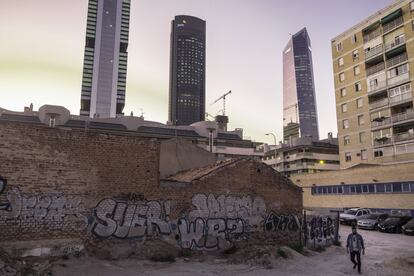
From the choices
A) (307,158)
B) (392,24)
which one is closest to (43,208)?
(392,24)

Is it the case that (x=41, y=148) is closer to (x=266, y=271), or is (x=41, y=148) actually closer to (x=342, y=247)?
(x=266, y=271)

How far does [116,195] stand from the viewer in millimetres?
13258

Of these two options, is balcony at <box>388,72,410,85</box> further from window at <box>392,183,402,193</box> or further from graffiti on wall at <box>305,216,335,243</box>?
graffiti on wall at <box>305,216,335,243</box>

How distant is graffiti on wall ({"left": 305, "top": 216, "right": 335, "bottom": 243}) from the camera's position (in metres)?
17.9

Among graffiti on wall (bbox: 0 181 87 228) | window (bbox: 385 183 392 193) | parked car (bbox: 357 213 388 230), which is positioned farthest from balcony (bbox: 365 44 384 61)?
graffiti on wall (bbox: 0 181 87 228)

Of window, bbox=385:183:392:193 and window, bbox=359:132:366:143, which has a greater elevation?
window, bbox=359:132:366:143

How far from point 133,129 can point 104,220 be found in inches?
2723

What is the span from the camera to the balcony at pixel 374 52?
48500 millimetres

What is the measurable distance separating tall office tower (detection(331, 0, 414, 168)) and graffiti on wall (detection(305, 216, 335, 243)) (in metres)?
31.0

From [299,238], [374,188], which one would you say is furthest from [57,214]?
[374,188]

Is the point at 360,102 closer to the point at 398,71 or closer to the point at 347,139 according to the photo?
the point at 347,139

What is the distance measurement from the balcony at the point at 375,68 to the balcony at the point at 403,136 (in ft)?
31.2

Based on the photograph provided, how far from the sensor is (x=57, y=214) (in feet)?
39.8

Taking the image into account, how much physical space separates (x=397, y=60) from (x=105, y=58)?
14453 cm
